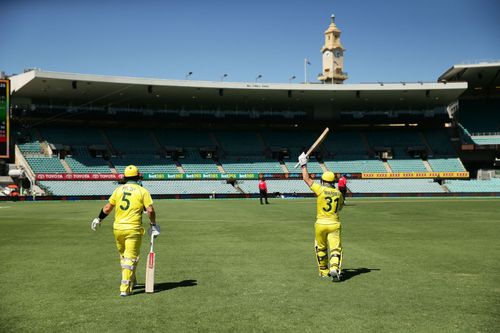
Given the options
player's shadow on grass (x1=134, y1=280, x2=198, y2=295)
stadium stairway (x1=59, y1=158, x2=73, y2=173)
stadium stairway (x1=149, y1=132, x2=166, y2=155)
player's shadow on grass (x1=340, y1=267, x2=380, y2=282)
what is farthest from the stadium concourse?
player's shadow on grass (x1=340, y1=267, x2=380, y2=282)

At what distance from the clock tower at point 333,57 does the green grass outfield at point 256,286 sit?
256ft

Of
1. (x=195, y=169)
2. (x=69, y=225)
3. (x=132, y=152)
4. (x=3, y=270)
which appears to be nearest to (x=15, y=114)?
(x=132, y=152)

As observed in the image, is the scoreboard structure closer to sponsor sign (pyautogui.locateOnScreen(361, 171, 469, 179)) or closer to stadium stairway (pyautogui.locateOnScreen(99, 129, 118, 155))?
stadium stairway (pyautogui.locateOnScreen(99, 129, 118, 155))

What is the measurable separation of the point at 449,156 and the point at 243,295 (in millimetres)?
60167

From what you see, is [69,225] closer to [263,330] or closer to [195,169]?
[263,330]

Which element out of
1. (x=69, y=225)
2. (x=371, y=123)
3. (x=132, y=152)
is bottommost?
(x=69, y=225)

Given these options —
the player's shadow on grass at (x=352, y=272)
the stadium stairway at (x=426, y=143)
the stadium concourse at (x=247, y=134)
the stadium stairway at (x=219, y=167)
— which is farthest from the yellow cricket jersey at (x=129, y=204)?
the stadium stairway at (x=426, y=143)

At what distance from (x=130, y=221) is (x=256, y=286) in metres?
2.39

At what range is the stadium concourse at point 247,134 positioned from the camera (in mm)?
51438

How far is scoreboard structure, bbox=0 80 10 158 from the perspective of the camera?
33.2m

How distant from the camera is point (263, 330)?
5.81 m

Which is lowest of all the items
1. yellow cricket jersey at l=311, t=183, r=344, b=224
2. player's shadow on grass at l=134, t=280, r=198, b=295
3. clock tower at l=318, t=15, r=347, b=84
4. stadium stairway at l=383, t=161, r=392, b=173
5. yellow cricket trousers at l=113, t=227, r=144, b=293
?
player's shadow on grass at l=134, t=280, r=198, b=295

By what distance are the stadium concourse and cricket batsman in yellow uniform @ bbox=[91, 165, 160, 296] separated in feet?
130

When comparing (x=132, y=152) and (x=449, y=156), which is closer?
(x=132, y=152)
